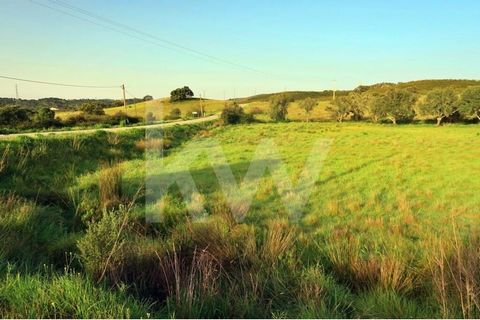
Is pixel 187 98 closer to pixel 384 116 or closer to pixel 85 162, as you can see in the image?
pixel 384 116

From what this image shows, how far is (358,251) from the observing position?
20.0 ft

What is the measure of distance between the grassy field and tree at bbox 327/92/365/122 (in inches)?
2296

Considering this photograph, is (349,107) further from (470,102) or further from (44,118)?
(44,118)

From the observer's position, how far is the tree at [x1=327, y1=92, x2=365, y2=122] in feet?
233

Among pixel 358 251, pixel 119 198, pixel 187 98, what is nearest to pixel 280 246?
pixel 358 251

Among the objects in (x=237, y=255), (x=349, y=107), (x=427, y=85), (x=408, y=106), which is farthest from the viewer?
(x=427, y=85)

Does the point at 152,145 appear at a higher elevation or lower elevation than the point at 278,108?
lower

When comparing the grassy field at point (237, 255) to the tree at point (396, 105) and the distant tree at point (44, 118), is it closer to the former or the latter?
the distant tree at point (44, 118)

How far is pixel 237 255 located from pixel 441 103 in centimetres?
5777

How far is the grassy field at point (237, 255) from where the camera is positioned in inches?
170

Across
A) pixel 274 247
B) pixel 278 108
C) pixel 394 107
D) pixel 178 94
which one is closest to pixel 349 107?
pixel 394 107

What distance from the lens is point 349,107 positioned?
7138 centimetres

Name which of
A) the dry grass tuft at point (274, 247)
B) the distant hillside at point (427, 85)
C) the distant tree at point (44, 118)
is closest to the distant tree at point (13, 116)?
the distant tree at point (44, 118)

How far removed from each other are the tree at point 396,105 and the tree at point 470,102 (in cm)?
722
